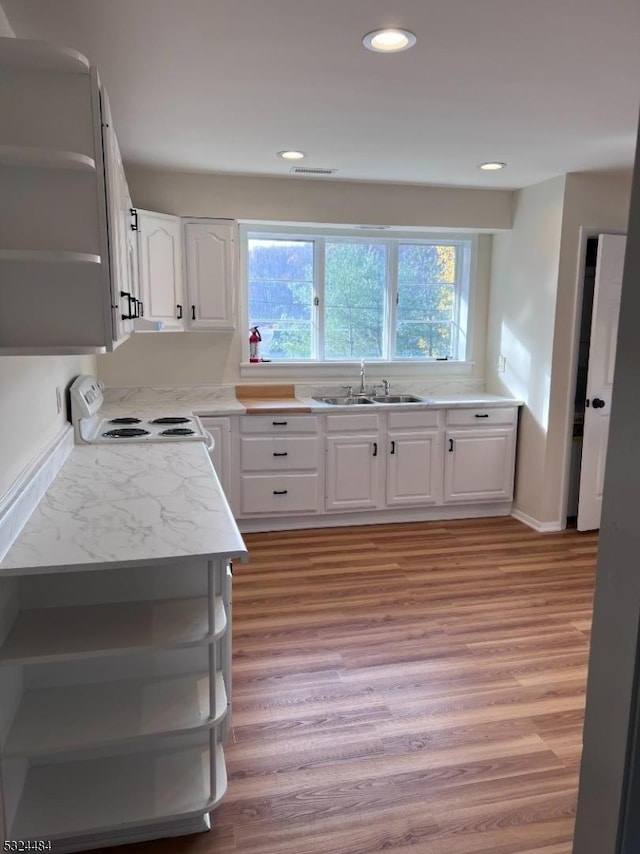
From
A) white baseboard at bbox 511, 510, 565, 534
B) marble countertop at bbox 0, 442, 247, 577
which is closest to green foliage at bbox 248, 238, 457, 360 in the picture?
white baseboard at bbox 511, 510, 565, 534

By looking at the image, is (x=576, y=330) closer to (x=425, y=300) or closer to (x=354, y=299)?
(x=425, y=300)

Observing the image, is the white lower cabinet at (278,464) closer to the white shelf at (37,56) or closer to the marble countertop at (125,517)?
the marble countertop at (125,517)

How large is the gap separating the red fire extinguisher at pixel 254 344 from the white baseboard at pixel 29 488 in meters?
2.07

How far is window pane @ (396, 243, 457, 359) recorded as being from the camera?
4.91m

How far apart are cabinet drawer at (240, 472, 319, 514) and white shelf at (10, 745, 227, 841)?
7.73ft

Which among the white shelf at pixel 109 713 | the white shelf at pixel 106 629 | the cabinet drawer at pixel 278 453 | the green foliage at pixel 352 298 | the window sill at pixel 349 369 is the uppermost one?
the green foliage at pixel 352 298

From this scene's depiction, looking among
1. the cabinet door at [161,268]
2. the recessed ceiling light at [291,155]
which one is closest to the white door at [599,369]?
the recessed ceiling light at [291,155]

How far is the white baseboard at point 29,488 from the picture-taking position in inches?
64.1

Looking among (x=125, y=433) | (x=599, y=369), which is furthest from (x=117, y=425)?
(x=599, y=369)

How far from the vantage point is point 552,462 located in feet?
14.0

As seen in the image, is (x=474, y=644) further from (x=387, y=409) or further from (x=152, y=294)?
(x=152, y=294)

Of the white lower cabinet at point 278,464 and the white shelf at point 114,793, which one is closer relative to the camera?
the white shelf at point 114,793

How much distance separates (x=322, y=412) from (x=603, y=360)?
198 centimetres

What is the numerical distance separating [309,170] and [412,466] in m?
2.17
